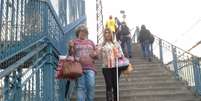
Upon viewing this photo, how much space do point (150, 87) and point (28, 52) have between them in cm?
464

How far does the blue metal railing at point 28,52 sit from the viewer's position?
5094 millimetres

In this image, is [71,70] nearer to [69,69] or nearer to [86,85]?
[69,69]

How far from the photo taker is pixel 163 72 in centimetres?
1224

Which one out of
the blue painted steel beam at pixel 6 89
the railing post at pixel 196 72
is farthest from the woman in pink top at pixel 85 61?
the railing post at pixel 196 72

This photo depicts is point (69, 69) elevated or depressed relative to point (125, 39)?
depressed

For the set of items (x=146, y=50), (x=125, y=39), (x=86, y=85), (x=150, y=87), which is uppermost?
(x=125, y=39)

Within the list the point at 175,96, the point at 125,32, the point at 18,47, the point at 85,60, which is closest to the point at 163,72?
the point at 175,96

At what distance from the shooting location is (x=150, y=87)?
34.7ft

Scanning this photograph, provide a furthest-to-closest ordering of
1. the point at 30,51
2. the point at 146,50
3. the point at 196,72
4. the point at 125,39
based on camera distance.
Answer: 1. the point at 125,39
2. the point at 146,50
3. the point at 196,72
4. the point at 30,51

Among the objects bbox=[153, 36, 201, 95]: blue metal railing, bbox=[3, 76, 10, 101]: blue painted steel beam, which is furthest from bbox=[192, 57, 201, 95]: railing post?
bbox=[3, 76, 10, 101]: blue painted steel beam

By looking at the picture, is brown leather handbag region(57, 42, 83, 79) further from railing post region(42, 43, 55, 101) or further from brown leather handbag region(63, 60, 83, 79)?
railing post region(42, 43, 55, 101)

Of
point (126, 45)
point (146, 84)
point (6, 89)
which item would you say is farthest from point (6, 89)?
point (126, 45)

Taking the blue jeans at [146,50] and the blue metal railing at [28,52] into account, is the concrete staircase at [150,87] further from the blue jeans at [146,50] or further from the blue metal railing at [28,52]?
the blue jeans at [146,50]

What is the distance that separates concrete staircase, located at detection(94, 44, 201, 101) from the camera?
9.59 m
